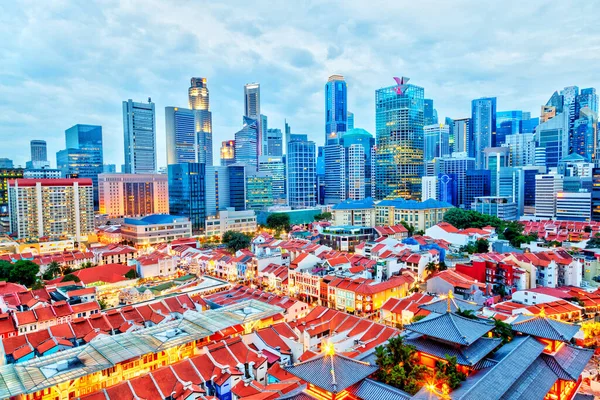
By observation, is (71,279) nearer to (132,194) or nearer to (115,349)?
(115,349)

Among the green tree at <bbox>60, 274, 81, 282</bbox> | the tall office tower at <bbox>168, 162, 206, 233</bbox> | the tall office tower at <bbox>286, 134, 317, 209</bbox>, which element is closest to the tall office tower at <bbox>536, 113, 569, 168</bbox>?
the tall office tower at <bbox>286, 134, 317, 209</bbox>

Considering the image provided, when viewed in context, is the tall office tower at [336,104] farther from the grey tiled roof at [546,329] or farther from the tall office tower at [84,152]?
the grey tiled roof at [546,329]

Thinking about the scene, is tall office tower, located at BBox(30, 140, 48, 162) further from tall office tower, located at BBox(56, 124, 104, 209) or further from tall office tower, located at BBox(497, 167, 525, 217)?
tall office tower, located at BBox(497, 167, 525, 217)

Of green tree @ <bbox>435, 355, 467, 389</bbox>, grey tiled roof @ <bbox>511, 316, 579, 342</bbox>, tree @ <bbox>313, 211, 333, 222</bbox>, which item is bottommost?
tree @ <bbox>313, 211, 333, 222</bbox>

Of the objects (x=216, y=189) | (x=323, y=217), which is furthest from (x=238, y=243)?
(x=216, y=189)

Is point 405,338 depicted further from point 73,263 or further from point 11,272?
point 73,263

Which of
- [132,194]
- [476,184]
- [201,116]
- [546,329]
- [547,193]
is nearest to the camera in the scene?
[546,329]
